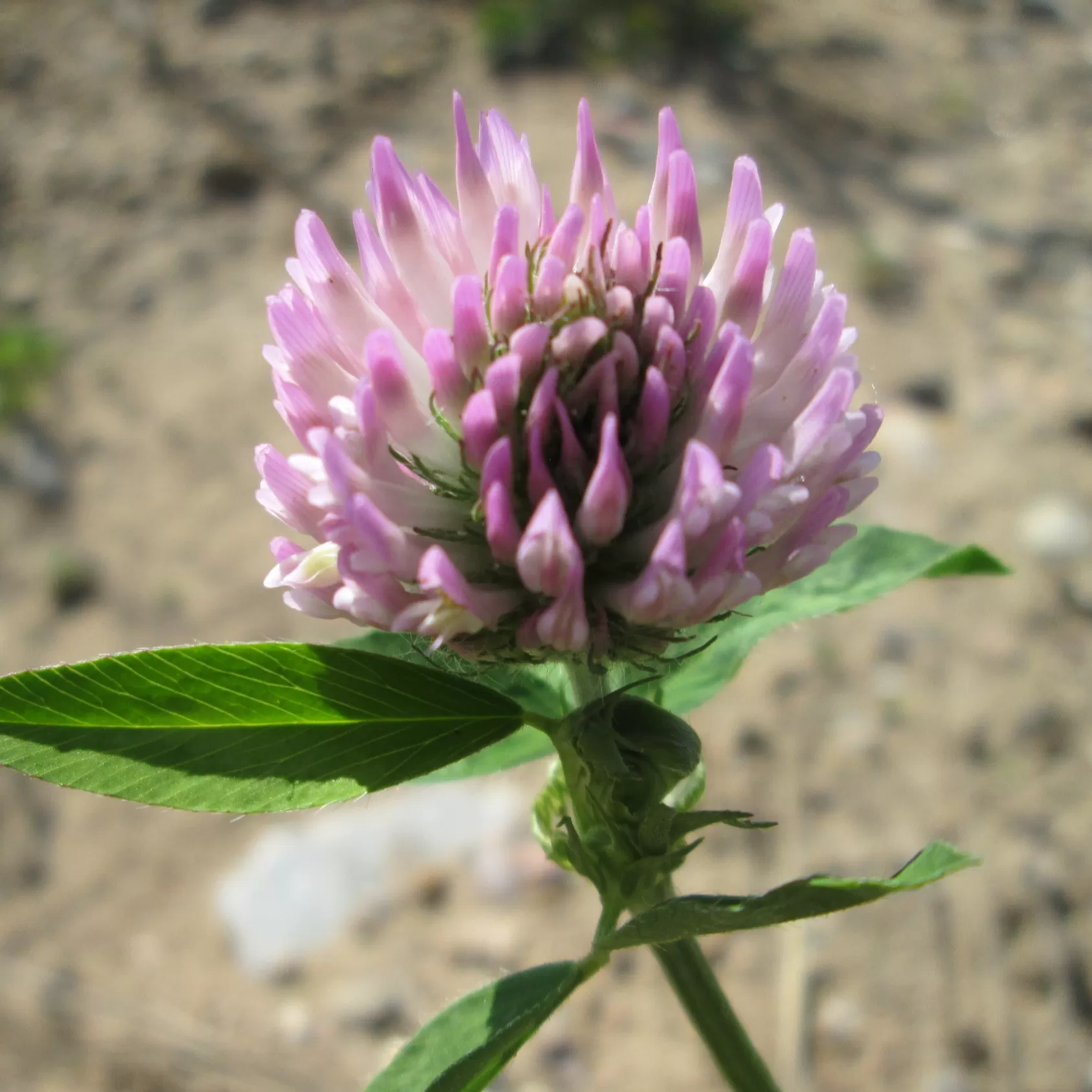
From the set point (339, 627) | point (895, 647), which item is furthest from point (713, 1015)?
point (339, 627)

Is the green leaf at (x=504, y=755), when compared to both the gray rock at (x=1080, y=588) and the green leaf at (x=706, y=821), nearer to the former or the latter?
the green leaf at (x=706, y=821)

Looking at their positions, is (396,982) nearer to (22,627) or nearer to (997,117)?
(22,627)

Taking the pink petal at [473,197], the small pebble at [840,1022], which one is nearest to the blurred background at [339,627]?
the small pebble at [840,1022]

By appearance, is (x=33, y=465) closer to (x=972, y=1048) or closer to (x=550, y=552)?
(x=972, y=1048)

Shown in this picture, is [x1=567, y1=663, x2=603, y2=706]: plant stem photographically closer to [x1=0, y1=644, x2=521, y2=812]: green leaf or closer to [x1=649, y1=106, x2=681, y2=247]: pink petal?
[x1=0, y1=644, x2=521, y2=812]: green leaf

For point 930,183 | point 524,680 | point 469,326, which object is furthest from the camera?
point 930,183

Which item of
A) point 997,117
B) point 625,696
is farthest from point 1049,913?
point 997,117
